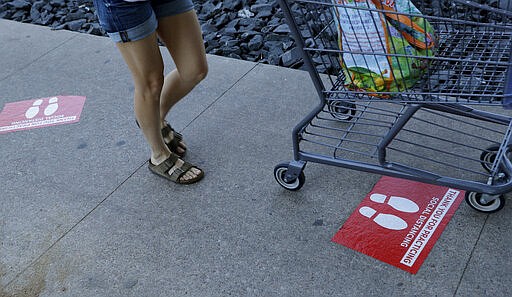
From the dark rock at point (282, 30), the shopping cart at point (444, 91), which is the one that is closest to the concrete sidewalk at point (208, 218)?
the shopping cart at point (444, 91)

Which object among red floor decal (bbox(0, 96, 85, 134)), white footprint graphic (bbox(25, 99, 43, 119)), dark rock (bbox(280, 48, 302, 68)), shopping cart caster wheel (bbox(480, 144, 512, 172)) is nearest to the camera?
shopping cart caster wheel (bbox(480, 144, 512, 172))

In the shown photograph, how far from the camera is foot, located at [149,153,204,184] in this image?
347 centimetres


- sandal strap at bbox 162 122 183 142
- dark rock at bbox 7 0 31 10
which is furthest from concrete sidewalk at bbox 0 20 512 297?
dark rock at bbox 7 0 31 10

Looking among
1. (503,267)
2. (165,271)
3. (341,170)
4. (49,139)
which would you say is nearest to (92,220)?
(165,271)

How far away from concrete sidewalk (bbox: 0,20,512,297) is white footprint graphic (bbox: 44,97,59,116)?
26cm

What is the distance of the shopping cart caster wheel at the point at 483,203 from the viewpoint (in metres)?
2.86

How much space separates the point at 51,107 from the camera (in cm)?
457

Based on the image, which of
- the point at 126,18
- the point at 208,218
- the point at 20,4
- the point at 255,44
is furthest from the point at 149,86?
the point at 20,4

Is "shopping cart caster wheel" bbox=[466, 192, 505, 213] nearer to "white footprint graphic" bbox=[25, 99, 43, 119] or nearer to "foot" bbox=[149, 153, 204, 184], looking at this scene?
"foot" bbox=[149, 153, 204, 184]

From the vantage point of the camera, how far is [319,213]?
3.11 m

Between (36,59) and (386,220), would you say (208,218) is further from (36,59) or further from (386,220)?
(36,59)

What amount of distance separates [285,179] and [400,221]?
64cm

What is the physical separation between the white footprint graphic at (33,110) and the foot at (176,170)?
1.43 m

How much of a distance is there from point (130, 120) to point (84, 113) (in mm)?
422
